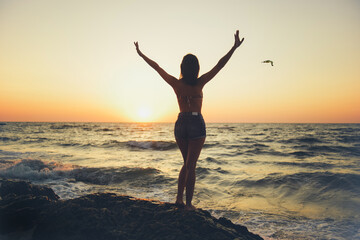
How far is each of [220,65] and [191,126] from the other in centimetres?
99

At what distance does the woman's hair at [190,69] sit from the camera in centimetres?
347

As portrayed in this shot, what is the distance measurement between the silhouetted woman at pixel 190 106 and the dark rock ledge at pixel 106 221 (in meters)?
0.48

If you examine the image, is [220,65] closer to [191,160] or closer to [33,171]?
[191,160]

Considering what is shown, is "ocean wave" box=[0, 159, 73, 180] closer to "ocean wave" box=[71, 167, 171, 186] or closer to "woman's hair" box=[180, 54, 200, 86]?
"ocean wave" box=[71, 167, 171, 186]

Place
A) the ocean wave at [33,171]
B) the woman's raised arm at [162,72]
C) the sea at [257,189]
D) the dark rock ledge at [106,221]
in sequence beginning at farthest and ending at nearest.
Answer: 1. the ocean wave at [33,171]
2. the sea at [257,189]
3. the woman's raised arm at [162,72]
4. the dark rock ledge at [106,221]

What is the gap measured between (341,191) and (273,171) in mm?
3100

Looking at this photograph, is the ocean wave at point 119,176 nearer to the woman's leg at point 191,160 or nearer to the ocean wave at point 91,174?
the ocean wave at point 91,174

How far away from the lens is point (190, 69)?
3479mm

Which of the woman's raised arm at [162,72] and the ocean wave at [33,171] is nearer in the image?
the woman's raised arm at [162,72]

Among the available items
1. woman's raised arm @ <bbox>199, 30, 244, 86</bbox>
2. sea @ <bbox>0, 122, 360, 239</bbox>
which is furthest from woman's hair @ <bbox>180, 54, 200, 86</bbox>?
sea @ <bbox>0, 122, 360, 239</bbox>

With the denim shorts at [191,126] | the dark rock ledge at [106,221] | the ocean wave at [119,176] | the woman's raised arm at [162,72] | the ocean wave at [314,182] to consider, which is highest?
the woman's raised arm at [162,72]

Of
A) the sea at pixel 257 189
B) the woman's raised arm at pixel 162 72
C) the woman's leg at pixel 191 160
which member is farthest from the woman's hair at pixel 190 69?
the sea at pixel 257 189

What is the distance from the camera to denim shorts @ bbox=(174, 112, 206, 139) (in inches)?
139

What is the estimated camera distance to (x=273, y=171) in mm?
10805
